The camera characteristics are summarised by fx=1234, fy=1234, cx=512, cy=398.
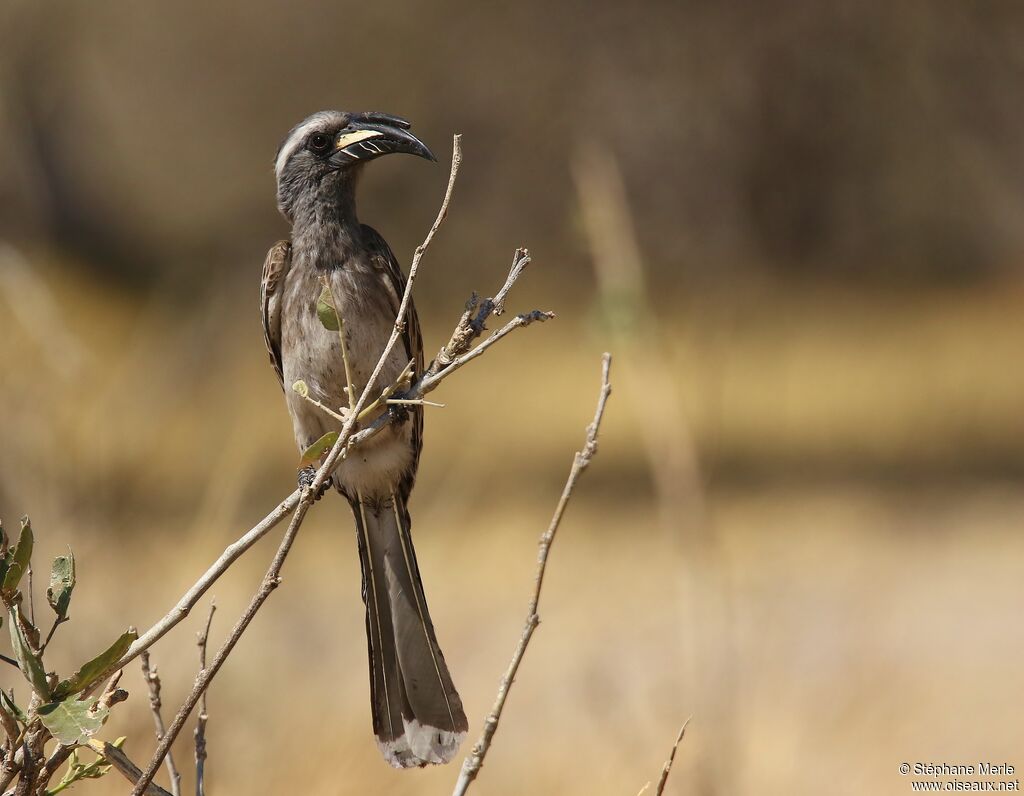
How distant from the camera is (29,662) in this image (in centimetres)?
116

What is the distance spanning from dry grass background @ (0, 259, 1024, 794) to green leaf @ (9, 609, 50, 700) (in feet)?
2.97

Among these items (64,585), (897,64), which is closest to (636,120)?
(897,64)

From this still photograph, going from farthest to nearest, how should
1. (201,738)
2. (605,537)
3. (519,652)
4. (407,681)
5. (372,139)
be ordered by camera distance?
1. (605,537)
2. (372,139)
3. (407,681)
4. (201,738)
5. (519,652)

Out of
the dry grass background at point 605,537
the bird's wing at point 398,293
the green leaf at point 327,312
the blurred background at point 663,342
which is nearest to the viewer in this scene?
the green leaf at point 327,312

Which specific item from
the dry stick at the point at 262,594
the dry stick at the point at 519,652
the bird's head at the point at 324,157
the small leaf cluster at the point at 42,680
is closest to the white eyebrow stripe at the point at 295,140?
the bird's head at the point at 324,157

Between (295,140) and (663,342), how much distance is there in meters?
2.20

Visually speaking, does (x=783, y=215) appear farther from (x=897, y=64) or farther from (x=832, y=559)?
(x=832, y=559)

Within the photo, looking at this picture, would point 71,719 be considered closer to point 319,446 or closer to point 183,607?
point 183,607

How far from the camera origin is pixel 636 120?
24.2 ft

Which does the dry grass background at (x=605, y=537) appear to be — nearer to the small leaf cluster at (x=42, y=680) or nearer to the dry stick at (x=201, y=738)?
the dry stick at (x=201, y=738)

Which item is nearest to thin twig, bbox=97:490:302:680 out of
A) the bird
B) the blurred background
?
the bird

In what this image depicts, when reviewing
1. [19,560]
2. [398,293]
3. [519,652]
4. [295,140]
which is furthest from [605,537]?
[19,560]

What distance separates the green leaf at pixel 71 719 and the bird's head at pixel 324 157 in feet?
4.12

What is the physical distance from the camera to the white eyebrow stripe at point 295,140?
90.3 inches
